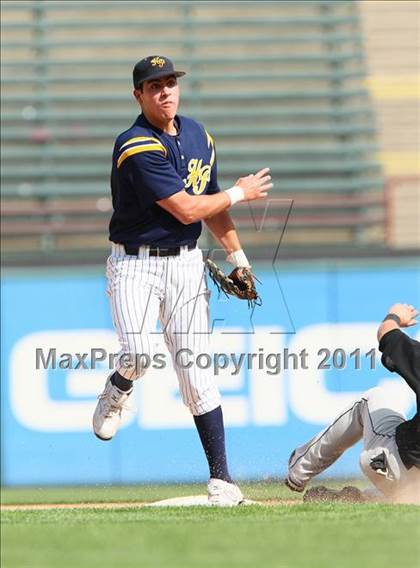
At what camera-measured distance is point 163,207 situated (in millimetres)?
5715

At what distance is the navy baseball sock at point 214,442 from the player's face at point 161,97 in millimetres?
1452

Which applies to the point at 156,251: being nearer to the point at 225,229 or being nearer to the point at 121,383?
the point at 225,229

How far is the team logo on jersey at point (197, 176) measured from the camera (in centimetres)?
591

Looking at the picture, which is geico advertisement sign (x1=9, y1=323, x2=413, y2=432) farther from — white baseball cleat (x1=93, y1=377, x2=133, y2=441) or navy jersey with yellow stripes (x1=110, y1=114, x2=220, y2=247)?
navy jersey with yellow stripes (x1=110, y1=114, x2=220, y2=247)

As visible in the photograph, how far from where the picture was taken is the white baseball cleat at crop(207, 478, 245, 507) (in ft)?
19.0

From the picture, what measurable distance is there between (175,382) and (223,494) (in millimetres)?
2962

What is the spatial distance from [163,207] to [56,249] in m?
5.33

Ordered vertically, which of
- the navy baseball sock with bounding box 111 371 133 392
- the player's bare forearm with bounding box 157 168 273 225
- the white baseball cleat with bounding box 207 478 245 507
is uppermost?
the player's bare forearm with bounding box 157 168 273 225

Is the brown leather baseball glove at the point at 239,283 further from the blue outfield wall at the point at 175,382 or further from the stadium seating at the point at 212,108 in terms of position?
the stadium seating at the point at 212,108

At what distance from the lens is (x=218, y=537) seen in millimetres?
4660

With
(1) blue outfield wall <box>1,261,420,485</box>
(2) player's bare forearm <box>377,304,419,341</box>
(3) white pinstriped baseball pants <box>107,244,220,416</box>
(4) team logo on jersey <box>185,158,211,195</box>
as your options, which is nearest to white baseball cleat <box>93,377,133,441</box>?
(3) white pinstriped baseball pants <box>107,244,220,416</box>

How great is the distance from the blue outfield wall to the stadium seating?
191 cm

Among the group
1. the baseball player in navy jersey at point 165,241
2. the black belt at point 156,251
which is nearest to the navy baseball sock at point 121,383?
the baseball player in navy jersey at point 165,241

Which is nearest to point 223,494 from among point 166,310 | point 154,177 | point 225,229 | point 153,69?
point 166,310
